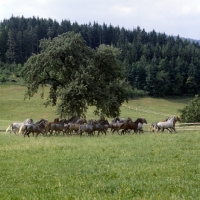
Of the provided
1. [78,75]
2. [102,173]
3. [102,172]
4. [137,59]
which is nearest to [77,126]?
[78,75]

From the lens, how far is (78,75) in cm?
3650

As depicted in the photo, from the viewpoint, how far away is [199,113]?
53531 millimetres

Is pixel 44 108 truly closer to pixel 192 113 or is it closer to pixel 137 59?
pixel 192 113

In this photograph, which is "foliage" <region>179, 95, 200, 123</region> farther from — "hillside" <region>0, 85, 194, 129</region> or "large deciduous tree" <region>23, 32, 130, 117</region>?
"large deciduous tree" <region>23, 32, 130, 117</region>

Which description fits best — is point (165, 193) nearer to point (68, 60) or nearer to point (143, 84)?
point (68, 60)

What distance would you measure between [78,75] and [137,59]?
111 metres

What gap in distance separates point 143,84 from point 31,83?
81664 millimetres

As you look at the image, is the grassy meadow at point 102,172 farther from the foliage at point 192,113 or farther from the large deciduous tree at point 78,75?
the foliage at point 192,113

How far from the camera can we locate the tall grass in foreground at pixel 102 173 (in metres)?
9.68

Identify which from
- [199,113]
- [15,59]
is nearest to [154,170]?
[199,113]

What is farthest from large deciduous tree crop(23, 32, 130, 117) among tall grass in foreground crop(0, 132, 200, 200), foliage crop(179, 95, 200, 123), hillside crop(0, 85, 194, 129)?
hillside crop(0, 85, 194, 129)

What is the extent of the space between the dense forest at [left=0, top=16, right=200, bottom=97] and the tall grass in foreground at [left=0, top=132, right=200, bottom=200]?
82525 millimetres

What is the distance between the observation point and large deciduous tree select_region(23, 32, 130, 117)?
36469mm

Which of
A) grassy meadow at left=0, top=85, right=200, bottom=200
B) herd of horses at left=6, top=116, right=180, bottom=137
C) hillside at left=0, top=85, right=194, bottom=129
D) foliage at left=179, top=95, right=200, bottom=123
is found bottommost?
hillside at left=0, top=85, right=194, bottom=129
